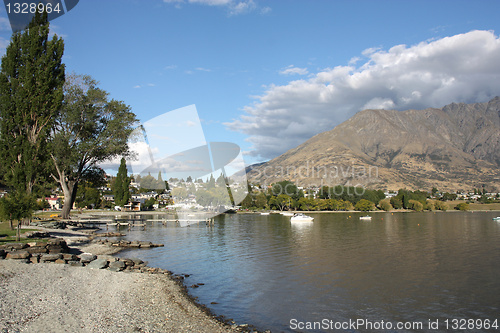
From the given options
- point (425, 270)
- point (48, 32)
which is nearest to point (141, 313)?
point (425, 270)

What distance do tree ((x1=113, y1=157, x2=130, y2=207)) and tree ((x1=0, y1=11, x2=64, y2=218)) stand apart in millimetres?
83507

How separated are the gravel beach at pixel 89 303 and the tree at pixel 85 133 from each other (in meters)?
36.5

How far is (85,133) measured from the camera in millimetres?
58594

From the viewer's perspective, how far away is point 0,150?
36188 millimetres

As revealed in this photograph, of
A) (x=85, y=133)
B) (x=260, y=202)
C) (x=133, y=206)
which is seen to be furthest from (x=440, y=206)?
(x=85, y=133)

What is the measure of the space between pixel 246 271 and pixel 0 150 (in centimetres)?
2890

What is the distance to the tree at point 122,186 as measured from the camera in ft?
407

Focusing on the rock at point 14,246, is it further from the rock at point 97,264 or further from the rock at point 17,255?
the rock at point 97,264

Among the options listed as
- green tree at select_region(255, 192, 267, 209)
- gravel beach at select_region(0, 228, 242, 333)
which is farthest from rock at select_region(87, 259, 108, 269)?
green tree at select_region(255, 192, 267, 209)

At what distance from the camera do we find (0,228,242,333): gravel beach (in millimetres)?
13430

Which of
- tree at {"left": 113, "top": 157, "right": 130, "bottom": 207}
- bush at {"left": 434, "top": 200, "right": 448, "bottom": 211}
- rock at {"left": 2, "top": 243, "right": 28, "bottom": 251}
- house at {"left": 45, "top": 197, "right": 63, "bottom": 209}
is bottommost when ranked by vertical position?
bush at {"left": 434, "top": 200, "right": 448, "bottom": 211}

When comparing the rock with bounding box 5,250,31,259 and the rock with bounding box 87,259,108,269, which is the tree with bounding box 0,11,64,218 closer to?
the rock with bounding box 5,250,31,259

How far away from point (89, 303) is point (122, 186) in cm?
11680

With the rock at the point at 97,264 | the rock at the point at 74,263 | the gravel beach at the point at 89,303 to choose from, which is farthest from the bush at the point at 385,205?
the rock at the point at 74,263
